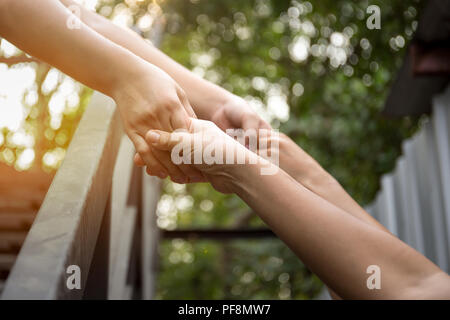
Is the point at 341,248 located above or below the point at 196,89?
below

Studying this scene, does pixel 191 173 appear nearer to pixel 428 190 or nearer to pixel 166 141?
pixel 166 141

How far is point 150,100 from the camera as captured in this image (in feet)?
3.61

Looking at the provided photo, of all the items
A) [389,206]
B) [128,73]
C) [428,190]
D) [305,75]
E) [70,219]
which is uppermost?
[305,75]

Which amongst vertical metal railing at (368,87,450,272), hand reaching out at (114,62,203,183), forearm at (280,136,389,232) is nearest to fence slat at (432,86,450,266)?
vertical metal railing at (368,87,450,272)

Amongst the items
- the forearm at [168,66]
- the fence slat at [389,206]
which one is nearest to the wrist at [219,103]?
the forearm at [168,66]

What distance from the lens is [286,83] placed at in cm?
626

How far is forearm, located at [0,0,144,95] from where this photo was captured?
3.34ft

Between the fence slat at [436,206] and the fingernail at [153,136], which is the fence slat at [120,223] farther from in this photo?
the fence slat at [436,206]

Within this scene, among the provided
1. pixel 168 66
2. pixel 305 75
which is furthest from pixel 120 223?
pixel 305 75

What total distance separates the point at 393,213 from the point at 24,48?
8.83 feet

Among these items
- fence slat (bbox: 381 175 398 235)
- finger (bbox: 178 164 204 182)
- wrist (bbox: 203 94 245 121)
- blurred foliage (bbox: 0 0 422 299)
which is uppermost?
blurred foliage (bbox: 0 0 422 299)

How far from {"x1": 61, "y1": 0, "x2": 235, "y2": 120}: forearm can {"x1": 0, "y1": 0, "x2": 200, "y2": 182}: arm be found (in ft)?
0.90

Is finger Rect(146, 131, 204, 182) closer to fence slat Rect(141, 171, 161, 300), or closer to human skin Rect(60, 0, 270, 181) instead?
human skin Rect(60, 0, 270, 181)

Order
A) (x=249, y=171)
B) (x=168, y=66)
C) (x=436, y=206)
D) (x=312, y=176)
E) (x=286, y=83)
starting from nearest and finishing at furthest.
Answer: (x=249, y=171), (x=312, y=176), (x=168, y=66), (x=436, y=206), (x=286, y=83)
